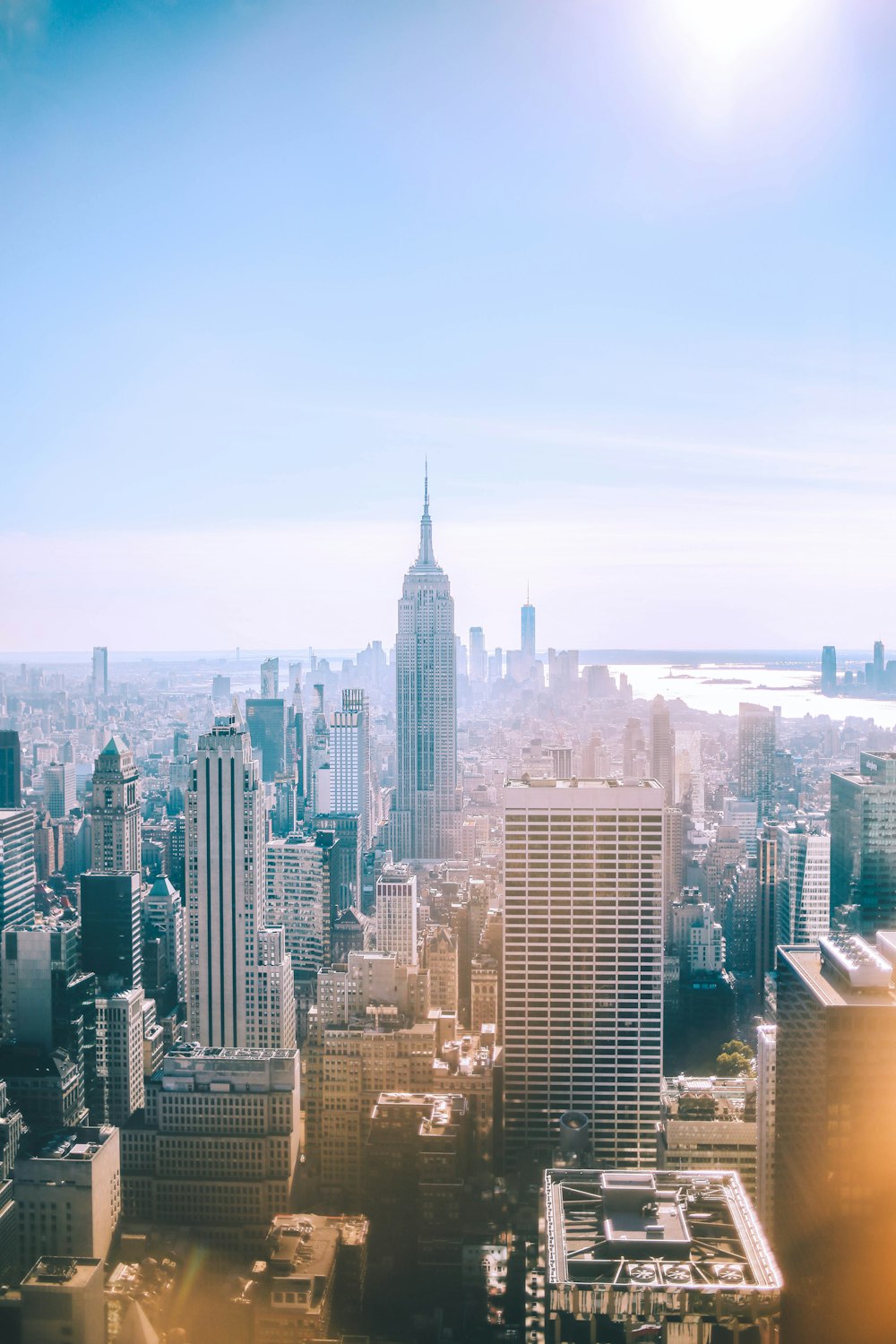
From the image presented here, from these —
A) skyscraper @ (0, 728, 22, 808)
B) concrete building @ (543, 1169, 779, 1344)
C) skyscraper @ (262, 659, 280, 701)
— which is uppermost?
skyscraper @ (262, 659, 280, 701)

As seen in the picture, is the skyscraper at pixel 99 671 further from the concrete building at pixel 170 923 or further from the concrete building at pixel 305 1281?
the concrete building at pixel 305 1281

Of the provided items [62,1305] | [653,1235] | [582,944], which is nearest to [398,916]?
[582,944]

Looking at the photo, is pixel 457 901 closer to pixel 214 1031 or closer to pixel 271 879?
pixel 271 879

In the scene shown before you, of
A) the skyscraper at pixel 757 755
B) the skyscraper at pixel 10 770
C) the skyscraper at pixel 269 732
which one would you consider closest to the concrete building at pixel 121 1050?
the skyscraper at pixel 10 770

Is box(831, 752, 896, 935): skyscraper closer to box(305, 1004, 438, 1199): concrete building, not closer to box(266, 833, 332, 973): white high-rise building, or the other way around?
box(305, 1004, 438, 1199): concrete building

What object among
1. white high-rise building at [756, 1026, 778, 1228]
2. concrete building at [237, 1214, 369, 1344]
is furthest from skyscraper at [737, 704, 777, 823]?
concrete building at [237, 1214, 369, 1344]

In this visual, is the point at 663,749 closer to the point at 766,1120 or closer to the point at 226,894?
the point at 226,894

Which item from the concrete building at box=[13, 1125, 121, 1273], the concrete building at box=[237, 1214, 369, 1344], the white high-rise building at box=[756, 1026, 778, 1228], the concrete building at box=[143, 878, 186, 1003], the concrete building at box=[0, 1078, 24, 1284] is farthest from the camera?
the concrete building at box=[143, 878, 186, 1003]
